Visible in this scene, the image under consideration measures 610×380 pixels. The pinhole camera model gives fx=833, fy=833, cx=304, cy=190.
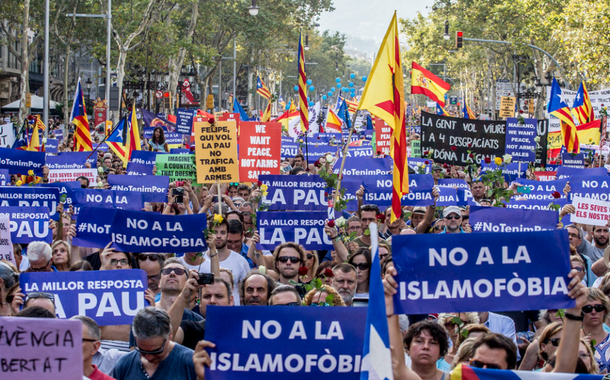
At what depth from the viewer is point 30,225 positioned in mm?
9031

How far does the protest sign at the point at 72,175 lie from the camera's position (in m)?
13.2

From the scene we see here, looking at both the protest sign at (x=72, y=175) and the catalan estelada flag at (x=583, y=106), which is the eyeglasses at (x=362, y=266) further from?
the catalan estelada flag at (x=583, y=106)

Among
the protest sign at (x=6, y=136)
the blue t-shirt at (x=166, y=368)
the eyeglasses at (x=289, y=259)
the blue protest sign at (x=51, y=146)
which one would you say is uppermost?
the protest sign at (x=6, y=136)

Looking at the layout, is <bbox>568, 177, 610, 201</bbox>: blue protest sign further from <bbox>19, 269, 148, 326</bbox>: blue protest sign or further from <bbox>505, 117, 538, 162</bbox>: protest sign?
<bbox>19, 269, 148, 326</bbox>: blue protest sign

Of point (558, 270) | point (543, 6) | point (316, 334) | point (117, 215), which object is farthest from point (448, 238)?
point (543, 6)

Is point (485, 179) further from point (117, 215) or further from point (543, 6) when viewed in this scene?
point (543, 6)

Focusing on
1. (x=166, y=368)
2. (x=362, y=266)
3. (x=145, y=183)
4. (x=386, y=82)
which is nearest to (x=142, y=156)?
(x=145, y=183)

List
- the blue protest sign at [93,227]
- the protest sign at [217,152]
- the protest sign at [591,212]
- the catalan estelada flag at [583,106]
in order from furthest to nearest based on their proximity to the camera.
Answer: the catalan estelada flag at [583,106]
the protest sign at [217,152]
the protest sign at [591,212]
the blue protest sign at [93,227]

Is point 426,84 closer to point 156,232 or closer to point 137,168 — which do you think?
point 137,168

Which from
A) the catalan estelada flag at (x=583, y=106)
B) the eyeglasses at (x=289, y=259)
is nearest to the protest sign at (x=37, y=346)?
the eyeglasses at (x=289, y=259)

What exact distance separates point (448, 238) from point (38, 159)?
33.9 feet

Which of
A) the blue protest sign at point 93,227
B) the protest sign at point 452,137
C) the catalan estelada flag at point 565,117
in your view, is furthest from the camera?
the catalan estelada flag at point 565,117

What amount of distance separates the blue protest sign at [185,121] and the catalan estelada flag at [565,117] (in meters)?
9.38

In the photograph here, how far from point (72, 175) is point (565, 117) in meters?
10.9
